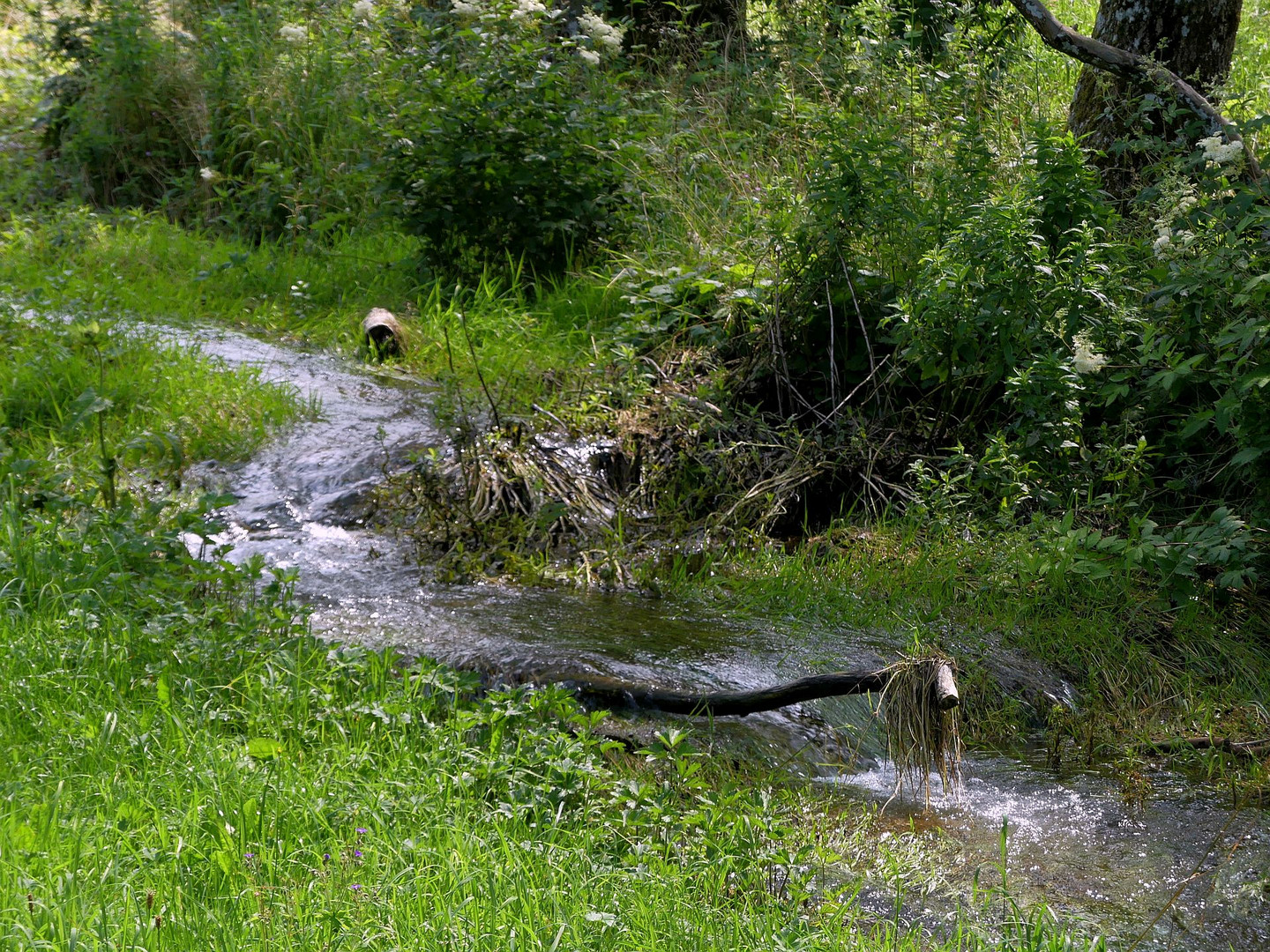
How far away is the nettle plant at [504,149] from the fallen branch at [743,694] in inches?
169

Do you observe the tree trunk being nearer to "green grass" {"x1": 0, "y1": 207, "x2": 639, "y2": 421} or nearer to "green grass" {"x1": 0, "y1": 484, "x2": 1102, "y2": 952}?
"green grass" {"x1": 0, "y1": 207, "x2": 639, "y2": 421}

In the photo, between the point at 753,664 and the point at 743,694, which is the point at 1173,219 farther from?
the point at 743,694

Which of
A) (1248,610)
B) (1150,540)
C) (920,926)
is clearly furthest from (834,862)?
(1248,610)

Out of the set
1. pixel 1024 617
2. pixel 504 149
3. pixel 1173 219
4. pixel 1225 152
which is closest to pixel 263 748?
pixel 1024 617

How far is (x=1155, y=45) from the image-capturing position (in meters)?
7.20

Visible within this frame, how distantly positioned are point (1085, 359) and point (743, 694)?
7.02ft

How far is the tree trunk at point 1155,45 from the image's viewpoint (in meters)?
7.09

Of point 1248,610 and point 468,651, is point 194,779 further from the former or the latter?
point 1248,610

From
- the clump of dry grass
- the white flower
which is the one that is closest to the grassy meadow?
the white flower

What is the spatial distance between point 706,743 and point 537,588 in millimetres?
1519

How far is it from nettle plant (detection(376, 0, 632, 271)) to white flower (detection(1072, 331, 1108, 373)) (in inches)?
147

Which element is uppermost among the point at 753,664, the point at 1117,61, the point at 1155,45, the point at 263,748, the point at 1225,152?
the point at 1155,45

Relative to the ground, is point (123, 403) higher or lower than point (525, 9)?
lower

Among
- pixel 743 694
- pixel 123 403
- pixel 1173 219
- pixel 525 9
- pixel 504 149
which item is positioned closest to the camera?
pixel 743 694
